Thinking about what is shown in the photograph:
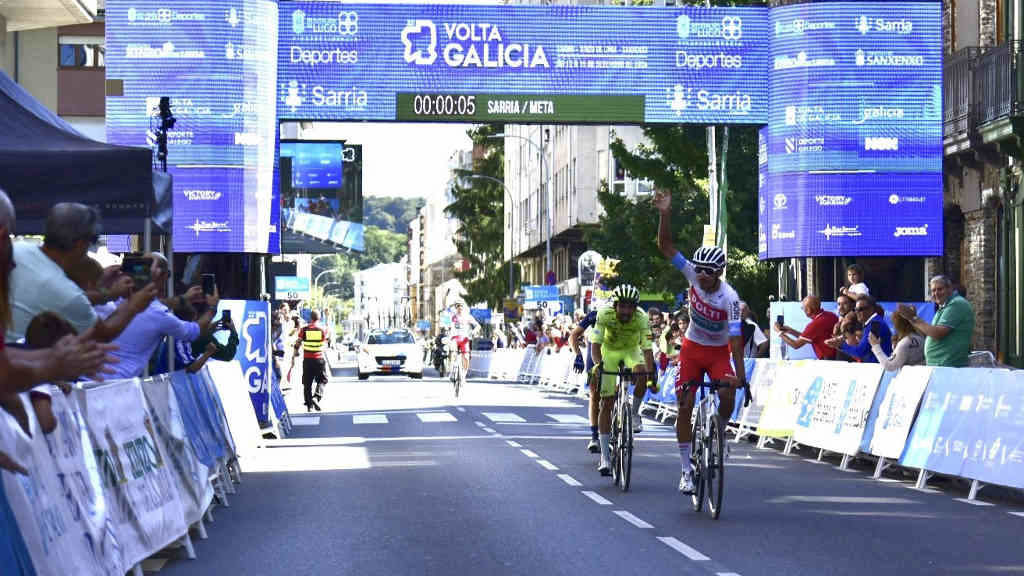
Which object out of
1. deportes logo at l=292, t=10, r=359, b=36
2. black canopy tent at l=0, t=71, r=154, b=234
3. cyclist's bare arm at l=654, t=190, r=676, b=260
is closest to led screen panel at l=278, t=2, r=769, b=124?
deportes logo at l=292, t=10, r=359, b=36

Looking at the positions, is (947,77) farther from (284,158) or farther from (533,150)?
(533,150)

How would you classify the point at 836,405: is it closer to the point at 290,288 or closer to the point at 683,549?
the point at 683,549

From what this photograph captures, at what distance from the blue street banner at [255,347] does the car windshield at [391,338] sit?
104 ft

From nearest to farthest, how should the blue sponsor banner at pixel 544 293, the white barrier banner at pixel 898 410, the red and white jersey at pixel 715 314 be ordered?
the red and white jersey at pixel 715 314
the white barrier banner at pixel 898 410
the blue sponsor banner at pixel 544 293

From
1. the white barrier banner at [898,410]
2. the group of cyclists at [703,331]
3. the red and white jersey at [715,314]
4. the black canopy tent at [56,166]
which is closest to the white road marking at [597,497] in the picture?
the group of cyclists at [703,331]

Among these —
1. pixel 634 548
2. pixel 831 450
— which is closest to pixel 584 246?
pixel 831 450

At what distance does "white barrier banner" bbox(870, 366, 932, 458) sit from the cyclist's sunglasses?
13.2 feet

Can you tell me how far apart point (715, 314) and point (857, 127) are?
15.2 meters

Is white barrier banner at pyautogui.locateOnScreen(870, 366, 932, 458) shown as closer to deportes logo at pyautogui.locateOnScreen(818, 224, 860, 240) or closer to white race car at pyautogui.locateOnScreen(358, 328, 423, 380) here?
deportes logo at pyautogui.locateOnScreen(818, 224, 860, 240)

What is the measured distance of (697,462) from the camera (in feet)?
42.4

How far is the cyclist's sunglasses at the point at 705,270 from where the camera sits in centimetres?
1268

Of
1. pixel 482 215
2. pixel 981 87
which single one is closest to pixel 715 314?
pixel 981 87

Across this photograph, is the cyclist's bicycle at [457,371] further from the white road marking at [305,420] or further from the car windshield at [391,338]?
the car windshield at [391,338]

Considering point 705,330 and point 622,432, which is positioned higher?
point 705,330
